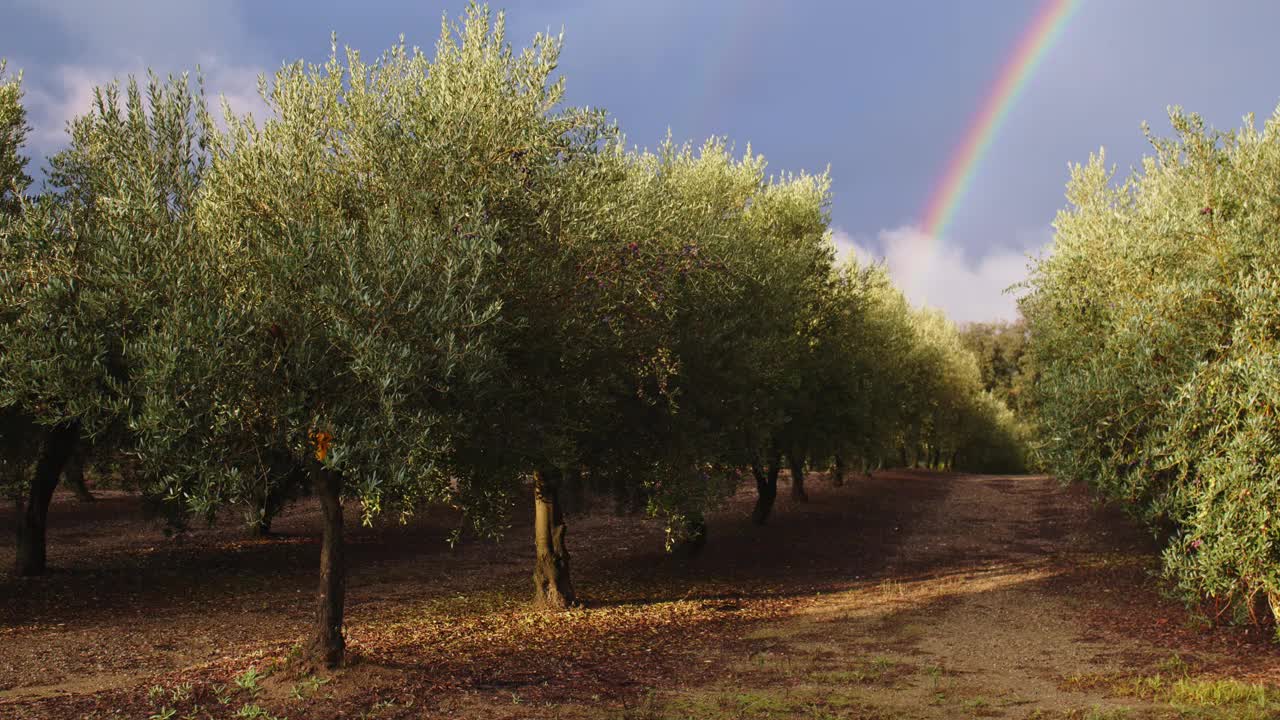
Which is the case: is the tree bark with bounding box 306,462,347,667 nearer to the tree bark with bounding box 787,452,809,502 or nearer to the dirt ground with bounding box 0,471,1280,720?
the dirt ground with bounding box 0,471,1280,720

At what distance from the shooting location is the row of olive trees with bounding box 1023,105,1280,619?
1389cm

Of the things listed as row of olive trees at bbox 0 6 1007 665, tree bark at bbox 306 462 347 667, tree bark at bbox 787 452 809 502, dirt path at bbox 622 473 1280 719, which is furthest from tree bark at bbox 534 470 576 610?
tree bark at bbox 787 452 809 502

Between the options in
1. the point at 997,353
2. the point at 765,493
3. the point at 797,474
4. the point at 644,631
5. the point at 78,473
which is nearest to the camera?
the point at 644,631

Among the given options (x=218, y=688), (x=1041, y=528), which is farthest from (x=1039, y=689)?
(x=1041, y=528)

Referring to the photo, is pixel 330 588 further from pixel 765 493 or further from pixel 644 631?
pixel 765 493

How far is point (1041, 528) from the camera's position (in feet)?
124

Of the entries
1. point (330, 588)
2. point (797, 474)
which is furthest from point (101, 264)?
point (797, 474)

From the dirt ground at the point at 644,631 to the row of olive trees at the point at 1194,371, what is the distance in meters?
2.29

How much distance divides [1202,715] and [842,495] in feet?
116

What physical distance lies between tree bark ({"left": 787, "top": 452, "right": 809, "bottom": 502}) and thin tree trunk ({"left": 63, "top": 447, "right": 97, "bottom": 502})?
23471 millimetres

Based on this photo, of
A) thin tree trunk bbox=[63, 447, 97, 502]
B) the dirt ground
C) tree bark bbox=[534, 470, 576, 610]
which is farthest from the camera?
thin tree trunk bbox=[63, 447, 97, 502]

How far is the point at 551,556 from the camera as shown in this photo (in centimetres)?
2047

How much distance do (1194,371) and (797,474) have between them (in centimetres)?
2644

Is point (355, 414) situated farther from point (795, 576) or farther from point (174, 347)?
point (795, 576)
